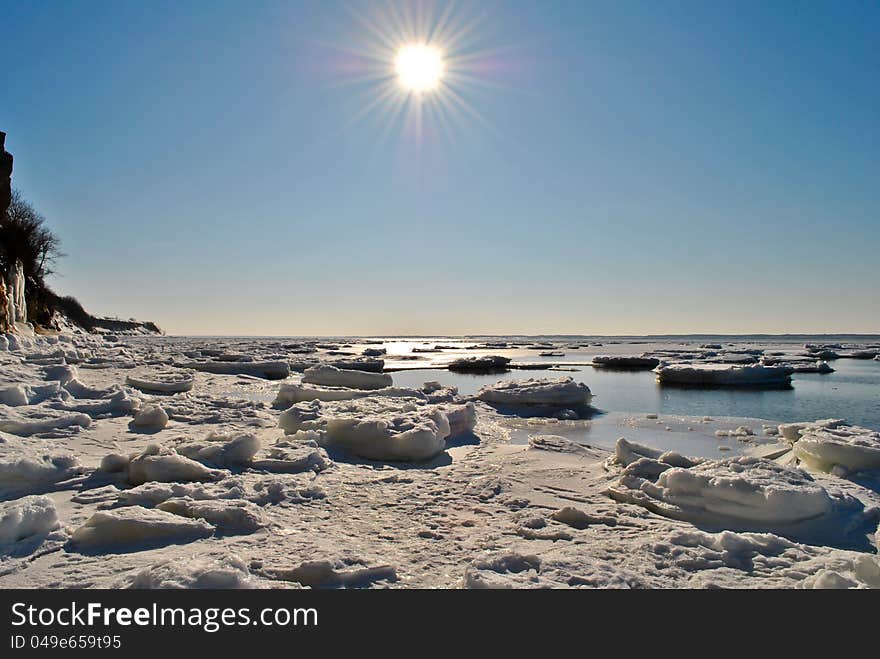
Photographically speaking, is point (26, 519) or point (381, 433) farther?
point (381, 433)

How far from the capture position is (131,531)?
308 cm

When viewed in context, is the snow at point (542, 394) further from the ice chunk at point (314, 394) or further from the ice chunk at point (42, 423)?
the ice chunk at point (42, 423)

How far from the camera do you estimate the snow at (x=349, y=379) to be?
15.0 m

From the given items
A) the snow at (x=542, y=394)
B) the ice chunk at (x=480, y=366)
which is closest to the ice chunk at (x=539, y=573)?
the snow at (x=542, y=394)

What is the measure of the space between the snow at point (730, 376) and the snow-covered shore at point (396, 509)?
16.9m

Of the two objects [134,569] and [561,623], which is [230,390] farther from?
[561,623]

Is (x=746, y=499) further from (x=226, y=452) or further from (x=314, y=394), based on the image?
(x=314, y=394)

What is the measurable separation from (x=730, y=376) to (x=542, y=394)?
13.2 m

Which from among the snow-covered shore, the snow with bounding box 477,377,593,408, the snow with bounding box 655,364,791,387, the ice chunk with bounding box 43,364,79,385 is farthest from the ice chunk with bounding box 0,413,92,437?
the snow with bounding box 655,364,791,387

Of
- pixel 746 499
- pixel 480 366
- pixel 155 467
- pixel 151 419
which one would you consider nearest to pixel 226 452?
pixel 155 467

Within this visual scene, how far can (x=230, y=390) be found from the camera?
45.3 ft

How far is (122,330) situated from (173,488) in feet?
306

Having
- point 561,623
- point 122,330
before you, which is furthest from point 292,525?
point 122,330

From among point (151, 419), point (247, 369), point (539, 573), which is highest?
point (247, 369)
